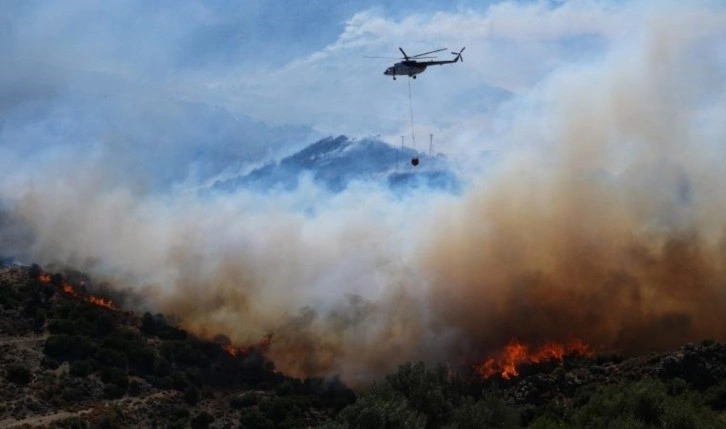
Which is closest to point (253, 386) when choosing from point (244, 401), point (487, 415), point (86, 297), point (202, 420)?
point (244, 401)

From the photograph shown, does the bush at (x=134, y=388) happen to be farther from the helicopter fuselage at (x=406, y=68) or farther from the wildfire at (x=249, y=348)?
the helicopter fuselage at (x=406, y=68)

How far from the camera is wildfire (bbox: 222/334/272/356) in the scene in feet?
320

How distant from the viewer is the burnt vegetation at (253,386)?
200ft

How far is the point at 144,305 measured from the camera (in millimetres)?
106688

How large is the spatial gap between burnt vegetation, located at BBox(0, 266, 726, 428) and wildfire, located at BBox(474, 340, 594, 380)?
127 cm

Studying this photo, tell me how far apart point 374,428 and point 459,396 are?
51.7 feet

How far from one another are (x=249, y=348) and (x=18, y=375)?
27.7 m

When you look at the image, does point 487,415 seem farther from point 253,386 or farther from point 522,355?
point 253,386

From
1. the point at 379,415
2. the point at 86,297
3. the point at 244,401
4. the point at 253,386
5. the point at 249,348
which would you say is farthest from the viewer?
the point at 86,297

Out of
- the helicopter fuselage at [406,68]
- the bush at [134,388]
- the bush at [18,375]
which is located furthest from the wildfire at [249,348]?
the helicopter fuselage at [406,68]

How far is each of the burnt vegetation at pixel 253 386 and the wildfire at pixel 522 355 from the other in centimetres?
127

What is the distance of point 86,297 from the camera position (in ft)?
348

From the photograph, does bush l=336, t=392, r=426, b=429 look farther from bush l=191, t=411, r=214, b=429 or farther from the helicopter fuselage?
the helicopter fuselage

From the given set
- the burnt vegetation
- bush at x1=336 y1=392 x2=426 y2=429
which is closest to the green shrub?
the burnt vegetation
